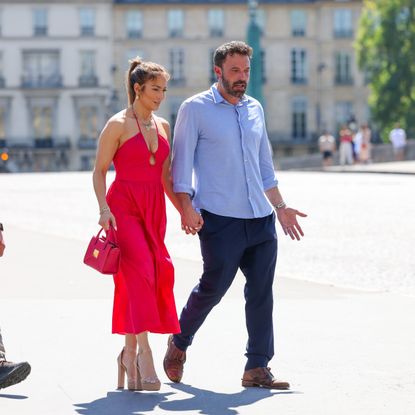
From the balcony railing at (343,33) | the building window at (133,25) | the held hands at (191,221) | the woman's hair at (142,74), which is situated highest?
the building window at (133,25)

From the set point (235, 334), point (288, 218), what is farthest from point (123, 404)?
point (235, 334)

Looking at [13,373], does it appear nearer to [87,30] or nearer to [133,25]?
[87,30]

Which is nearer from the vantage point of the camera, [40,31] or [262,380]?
[262,380]

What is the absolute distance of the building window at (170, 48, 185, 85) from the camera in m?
101

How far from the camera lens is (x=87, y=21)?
99875mm

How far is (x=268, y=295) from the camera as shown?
761 cm

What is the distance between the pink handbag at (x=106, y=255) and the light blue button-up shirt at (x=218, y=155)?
461mm

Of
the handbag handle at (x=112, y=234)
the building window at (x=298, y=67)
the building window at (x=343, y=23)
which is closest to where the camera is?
the handbag handle at (x=112, y=234)

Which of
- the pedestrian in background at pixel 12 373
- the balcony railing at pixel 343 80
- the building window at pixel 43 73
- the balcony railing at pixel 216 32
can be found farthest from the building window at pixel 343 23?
the pedestrian in background at pixel 12 373

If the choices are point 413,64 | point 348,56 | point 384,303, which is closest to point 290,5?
point 348,56

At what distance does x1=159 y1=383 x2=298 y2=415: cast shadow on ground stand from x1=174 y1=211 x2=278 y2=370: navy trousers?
0.23m

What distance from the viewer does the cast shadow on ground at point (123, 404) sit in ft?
22.5

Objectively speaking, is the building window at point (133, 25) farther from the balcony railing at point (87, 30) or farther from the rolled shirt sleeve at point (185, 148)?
the rolled shirt sleeve at point (185, 148)

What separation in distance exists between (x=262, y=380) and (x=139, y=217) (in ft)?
3.44
